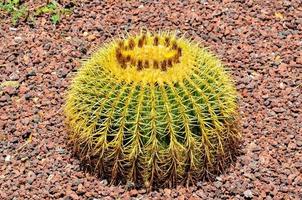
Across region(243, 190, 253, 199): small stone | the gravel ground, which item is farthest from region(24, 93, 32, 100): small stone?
region(243, 190, 253, 199): small stone

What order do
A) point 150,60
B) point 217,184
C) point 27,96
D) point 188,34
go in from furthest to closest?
point 188,34 < point 27,96 < point 217,184 < point 150,60

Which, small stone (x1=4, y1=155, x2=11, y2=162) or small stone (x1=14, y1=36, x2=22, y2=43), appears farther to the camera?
small stone (x1=14, y1=36, x2=22, y2=43)

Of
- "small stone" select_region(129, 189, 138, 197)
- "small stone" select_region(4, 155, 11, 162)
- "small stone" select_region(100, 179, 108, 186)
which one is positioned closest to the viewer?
"small stone" select_region(129, 189, 138, 197)

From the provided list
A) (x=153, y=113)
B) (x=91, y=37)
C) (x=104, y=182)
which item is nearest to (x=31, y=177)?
(x=104, y=182)

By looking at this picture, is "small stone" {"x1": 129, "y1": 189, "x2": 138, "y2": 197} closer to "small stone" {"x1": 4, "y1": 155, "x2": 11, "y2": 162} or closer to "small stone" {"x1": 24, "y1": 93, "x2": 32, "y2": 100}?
"small stone" {"x1": 4, "y1": 155, "x2": 11, "y2": 162}

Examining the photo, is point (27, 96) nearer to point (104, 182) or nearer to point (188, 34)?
point (104, 182)

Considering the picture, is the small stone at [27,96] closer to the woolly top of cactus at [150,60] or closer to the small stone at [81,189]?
the woolly top of cactus at [150,60]

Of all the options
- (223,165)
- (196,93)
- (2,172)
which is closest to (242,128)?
(223,165)
